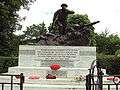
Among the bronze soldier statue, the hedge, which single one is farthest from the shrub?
the bronze soldier statue

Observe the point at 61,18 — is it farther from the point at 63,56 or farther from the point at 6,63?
the point at 6,63

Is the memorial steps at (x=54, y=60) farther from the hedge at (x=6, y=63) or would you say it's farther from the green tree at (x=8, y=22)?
the green tree at (x=8, y=22)

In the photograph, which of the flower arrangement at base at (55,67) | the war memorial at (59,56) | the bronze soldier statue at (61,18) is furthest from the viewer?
the bronze soldier statue at (61,18)

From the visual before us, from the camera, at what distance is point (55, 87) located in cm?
1328

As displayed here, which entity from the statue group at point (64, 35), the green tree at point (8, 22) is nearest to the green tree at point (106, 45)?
the green tree at point (8, 22)

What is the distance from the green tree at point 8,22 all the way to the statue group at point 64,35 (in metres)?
14.6

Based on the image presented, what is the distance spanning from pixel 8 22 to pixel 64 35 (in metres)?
15.9

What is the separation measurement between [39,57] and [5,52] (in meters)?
17.3

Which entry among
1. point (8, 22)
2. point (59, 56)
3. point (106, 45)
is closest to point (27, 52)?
point (59, 56)

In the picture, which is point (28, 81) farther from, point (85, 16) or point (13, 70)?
point (85, 16)

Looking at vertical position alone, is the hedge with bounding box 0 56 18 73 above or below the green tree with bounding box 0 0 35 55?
below

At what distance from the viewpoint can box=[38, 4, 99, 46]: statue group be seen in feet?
59.4

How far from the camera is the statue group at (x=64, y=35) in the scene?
1811 cm

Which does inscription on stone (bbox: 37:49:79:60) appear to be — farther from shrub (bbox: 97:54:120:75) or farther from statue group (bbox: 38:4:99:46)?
shrub (bbox: 97:54:120:75)
